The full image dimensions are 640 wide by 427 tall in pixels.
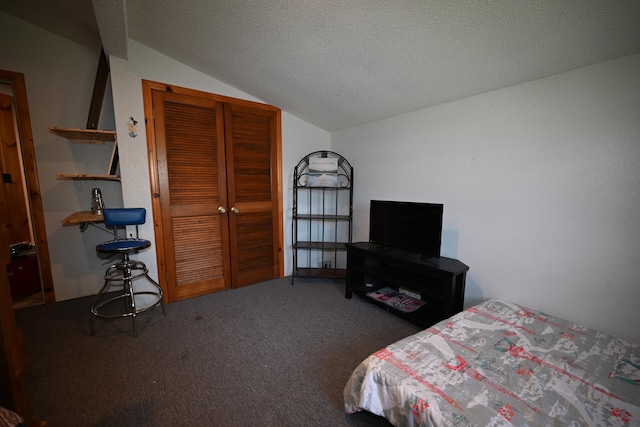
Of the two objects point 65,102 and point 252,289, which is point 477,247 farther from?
point 65,102

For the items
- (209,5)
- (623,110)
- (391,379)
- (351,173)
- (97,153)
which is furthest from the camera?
(351,173)

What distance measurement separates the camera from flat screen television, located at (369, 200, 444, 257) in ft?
6.96

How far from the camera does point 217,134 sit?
8.89 ft

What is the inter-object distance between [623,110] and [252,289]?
11.0ft

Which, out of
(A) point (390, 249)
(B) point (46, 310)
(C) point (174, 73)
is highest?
(C) point (174, 73)

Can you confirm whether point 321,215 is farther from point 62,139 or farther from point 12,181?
point 12,181

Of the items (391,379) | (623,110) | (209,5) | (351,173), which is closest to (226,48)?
(209,5)

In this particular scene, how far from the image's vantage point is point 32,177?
2410mm

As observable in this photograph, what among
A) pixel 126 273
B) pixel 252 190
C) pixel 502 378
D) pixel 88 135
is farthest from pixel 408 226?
pixel 88 135

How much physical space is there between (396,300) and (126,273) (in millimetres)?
2446

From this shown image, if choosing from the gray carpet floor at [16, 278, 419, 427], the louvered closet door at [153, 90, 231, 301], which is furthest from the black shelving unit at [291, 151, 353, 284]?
the louvered closet door at [153, 90, 231, 301]

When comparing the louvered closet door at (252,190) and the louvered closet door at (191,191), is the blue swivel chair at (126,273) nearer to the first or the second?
the louvered closet door at (191,191)

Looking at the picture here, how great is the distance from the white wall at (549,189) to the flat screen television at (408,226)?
280mm

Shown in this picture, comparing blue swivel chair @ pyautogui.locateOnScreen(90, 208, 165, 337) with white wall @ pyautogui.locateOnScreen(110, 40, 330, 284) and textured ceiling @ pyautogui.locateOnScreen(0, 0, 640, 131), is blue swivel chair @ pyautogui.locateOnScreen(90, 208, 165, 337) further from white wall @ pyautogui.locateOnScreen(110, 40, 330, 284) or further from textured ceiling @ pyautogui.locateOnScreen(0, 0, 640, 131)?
textured ceiling @ pyautogui.locateOnScreen(0, 0, 640, 131)
